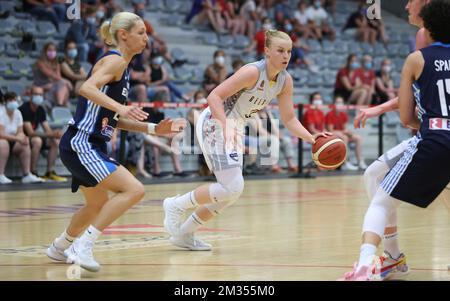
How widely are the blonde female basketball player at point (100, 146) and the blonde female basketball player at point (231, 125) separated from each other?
699 mm

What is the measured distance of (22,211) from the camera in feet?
35.4

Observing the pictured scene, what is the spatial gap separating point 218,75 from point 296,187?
3.86 m

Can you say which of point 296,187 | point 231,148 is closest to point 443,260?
point 231,148

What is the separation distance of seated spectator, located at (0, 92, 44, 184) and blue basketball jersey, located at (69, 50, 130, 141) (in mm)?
7936

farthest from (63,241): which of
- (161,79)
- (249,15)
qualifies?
(249,15)

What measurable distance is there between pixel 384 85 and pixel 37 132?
977 centimetres

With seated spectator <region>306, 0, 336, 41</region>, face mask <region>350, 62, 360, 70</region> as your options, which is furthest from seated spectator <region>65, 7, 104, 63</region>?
seated spectator <region>306, 0, 336, 41</region>

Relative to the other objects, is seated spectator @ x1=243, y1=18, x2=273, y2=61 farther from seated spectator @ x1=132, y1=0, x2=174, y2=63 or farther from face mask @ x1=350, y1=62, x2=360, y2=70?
seated spectator @ x1=132, y1=0, x2=174, y2=63

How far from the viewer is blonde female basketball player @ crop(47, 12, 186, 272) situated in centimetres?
635

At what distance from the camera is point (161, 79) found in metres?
17.4

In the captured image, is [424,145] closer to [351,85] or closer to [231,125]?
[231,125]

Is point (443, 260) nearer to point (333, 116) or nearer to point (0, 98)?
point (0, 98)

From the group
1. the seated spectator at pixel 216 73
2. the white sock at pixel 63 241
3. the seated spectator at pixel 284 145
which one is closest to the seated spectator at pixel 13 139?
the seated spectator at pixel 216 73
